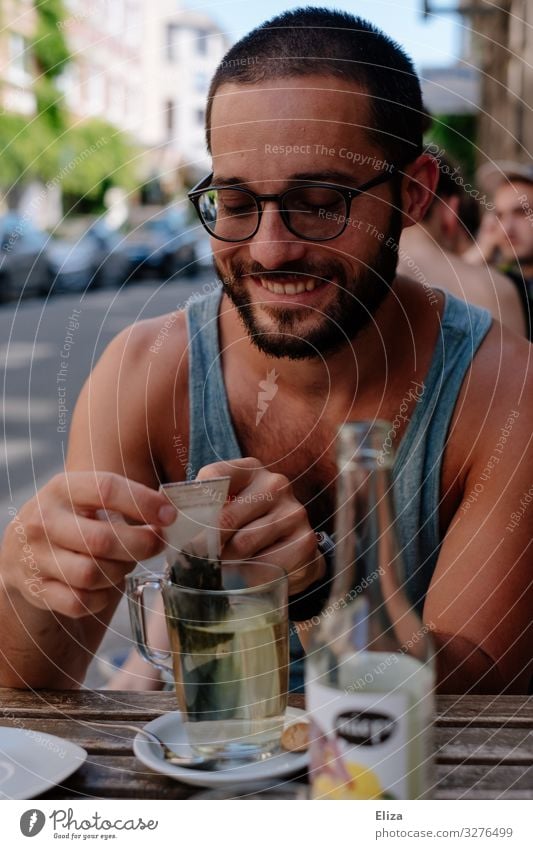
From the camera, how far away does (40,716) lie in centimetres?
58

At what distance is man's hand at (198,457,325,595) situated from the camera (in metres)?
0.61

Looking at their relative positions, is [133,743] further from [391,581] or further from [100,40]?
[100,40]

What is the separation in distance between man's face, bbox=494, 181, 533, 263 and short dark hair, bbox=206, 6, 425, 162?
1.16 meters

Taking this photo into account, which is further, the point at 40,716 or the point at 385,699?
the point at 40,716

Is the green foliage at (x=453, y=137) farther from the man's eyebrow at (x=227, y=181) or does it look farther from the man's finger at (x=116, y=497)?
the man's finger at (x=116, y=497)

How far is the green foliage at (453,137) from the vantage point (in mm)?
1135

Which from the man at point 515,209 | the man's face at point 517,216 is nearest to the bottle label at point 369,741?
the man at point 515,209

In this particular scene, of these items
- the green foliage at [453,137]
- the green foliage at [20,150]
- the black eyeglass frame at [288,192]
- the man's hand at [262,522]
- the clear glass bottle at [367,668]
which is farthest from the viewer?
the green foliage at [20,150]

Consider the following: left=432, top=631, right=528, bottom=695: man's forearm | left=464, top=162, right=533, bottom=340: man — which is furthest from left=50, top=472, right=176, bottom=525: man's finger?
left=464, top=162, right=533, bottom=340: man

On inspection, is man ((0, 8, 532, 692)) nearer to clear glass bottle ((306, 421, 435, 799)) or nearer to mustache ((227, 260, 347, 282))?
mustache ((227, 260, 347, 282))

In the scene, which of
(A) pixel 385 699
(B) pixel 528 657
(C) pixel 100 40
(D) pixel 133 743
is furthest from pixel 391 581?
(C) pixel 100 40

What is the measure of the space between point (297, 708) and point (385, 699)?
177 millimetres

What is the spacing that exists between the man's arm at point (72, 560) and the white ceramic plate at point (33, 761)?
102 millimetres

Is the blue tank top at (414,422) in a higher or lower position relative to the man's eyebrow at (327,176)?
lower
